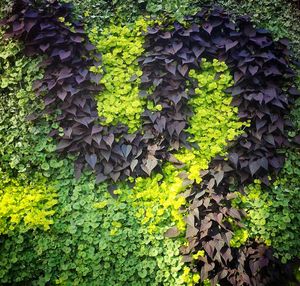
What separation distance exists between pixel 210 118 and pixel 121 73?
87 cm

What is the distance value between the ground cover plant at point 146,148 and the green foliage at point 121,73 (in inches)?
0.5

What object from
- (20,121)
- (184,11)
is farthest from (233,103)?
(20,121)

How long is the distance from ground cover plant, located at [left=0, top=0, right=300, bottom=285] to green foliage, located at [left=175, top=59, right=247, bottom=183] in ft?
0.03

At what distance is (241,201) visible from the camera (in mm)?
2686

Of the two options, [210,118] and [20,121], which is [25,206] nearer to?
[20,121]

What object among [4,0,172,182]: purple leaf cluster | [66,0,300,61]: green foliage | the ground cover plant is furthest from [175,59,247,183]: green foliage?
[66,0,300,61]: green foliage

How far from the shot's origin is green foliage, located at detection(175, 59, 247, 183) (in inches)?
109

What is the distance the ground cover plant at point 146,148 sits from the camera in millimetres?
2553

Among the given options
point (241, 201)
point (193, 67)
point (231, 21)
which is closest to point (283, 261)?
point (241, 201)

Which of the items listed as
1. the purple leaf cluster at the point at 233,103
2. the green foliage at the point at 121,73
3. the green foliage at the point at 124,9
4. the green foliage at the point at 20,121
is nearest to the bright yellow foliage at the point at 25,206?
the green foliage at the point at 20,121

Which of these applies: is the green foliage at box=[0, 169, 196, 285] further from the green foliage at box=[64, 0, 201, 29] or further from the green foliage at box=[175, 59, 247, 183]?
the green foliage at box=[64, 0, 201, 29]

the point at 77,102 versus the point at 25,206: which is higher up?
the point at 77,102

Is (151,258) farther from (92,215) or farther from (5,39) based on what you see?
(5,39)

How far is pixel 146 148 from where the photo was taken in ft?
9.09
